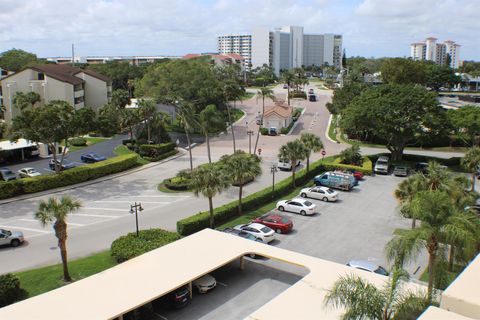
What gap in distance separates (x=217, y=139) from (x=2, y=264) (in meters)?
45.4

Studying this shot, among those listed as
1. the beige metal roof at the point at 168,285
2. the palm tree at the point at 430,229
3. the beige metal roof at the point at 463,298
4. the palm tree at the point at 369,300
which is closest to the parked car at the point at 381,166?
the beige metal roof at the point at 168,285

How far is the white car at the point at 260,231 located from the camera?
1192 inches

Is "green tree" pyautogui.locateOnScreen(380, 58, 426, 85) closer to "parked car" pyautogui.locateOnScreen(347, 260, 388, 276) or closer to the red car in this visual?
the red car

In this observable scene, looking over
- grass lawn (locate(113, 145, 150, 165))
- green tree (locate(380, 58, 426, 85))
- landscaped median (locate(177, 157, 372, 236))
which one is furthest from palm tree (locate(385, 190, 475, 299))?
green tree (locate(380, 58, 426, 85))

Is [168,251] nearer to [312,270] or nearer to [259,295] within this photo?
[259,295]

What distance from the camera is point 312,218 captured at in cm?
3644

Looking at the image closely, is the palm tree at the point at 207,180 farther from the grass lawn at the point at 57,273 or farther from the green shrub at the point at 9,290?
the green shrub at the point at 9,290

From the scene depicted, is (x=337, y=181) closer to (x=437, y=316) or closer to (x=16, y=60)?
(x=437, y=316)

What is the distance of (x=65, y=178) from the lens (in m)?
44.4

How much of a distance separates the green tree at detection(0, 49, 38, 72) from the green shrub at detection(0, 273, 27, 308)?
4438 inches

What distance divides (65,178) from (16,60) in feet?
324

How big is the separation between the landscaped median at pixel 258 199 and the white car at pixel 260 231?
3.43 metres

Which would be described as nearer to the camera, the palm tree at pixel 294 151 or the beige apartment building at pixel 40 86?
the palm tree at pixel 294 151

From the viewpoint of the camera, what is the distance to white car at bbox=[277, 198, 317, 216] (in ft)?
121
